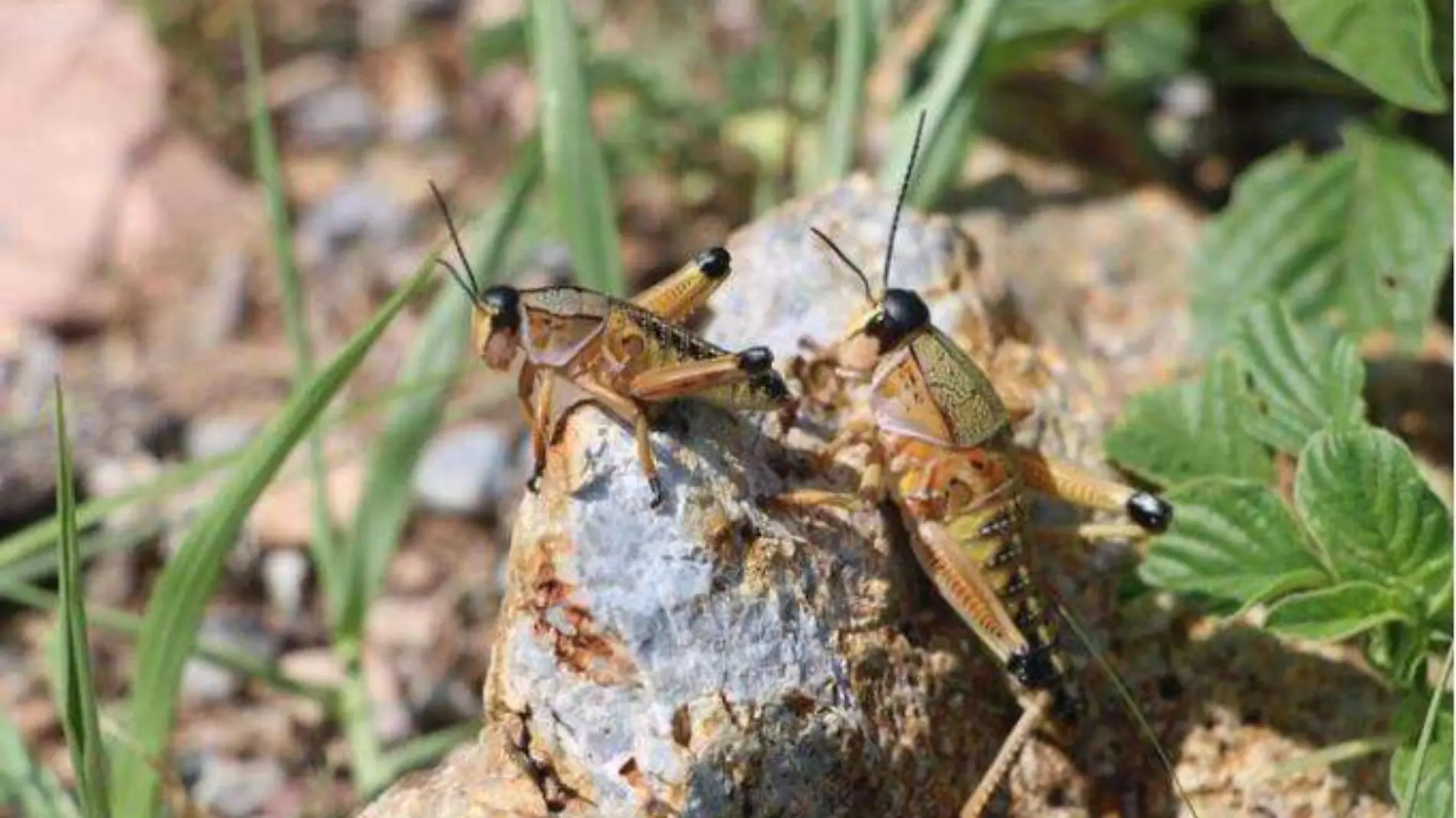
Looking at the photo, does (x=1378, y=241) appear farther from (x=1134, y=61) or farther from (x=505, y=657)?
(x=505, y=657)

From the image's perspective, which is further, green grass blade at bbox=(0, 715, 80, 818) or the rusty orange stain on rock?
green grass blade at bbox=(0, 715, 80, 818)

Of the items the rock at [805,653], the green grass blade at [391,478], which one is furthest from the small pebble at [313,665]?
the rock at [805,653]

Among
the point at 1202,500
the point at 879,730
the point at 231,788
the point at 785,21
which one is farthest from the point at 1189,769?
the point at 785,21

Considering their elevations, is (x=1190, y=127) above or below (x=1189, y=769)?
above

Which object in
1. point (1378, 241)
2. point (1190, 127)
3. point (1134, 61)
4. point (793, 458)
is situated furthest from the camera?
point (1190, 127)

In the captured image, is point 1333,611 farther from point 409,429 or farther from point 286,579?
point 286,579

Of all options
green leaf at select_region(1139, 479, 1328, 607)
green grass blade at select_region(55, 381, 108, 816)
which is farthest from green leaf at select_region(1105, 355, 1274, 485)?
green grass blade at select_region(55, 381, 108, 816)

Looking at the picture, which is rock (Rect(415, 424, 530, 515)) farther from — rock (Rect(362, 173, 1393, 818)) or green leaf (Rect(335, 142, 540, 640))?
rock (Rect(362, 173, 1393, 818))
